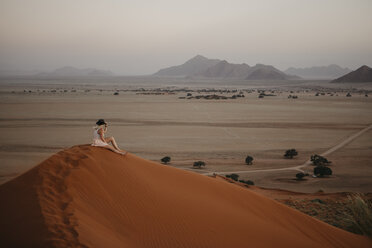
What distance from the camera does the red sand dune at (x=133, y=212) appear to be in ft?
19.4

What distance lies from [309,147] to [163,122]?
17.8 metres

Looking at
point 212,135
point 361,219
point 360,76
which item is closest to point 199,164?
point 212,135

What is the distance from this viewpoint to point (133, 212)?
7.06 meters

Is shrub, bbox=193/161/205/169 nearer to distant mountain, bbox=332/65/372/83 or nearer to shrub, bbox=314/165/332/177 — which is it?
shrub, bbox=314/165/332/177

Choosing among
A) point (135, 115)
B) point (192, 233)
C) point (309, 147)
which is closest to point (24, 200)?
point (192, 233)

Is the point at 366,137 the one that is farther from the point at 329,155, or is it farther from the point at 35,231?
the point at 35,231

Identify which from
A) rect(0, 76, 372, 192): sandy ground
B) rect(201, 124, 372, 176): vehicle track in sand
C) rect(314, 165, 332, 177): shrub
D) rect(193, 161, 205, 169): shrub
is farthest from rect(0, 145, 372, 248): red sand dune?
rect(193, 161, 205, 169): shrub

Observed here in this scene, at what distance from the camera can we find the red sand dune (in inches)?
233

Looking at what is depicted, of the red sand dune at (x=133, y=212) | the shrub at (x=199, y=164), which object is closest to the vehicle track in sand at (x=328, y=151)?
the shrub at (x=199, y=164)

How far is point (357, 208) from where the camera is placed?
924cm

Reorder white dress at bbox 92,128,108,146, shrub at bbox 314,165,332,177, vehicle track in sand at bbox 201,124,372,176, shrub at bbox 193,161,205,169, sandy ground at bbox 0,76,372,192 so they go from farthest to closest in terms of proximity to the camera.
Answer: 1. shrub at bbox 193,161,205,169
2. sandy ground at bbox 0,76,372,192
3. vehicle track in sand at bbox 201,124,372,176
4. shrub at bbox 314,165,332,177
5. white dress at bbox 92,128,108,146

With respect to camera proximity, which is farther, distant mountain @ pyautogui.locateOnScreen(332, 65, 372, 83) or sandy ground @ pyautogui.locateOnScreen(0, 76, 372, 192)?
distant mountain @ pyautogui.locateOnScreen(332, 65, 372, 83)

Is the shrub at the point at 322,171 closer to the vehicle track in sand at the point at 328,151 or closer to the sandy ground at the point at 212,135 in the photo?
the sandy ground at the point at 212,135

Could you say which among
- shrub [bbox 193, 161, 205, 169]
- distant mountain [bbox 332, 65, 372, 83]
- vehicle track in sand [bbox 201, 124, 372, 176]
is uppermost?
distant mountain [bbox 332, 65, 372, 83]
